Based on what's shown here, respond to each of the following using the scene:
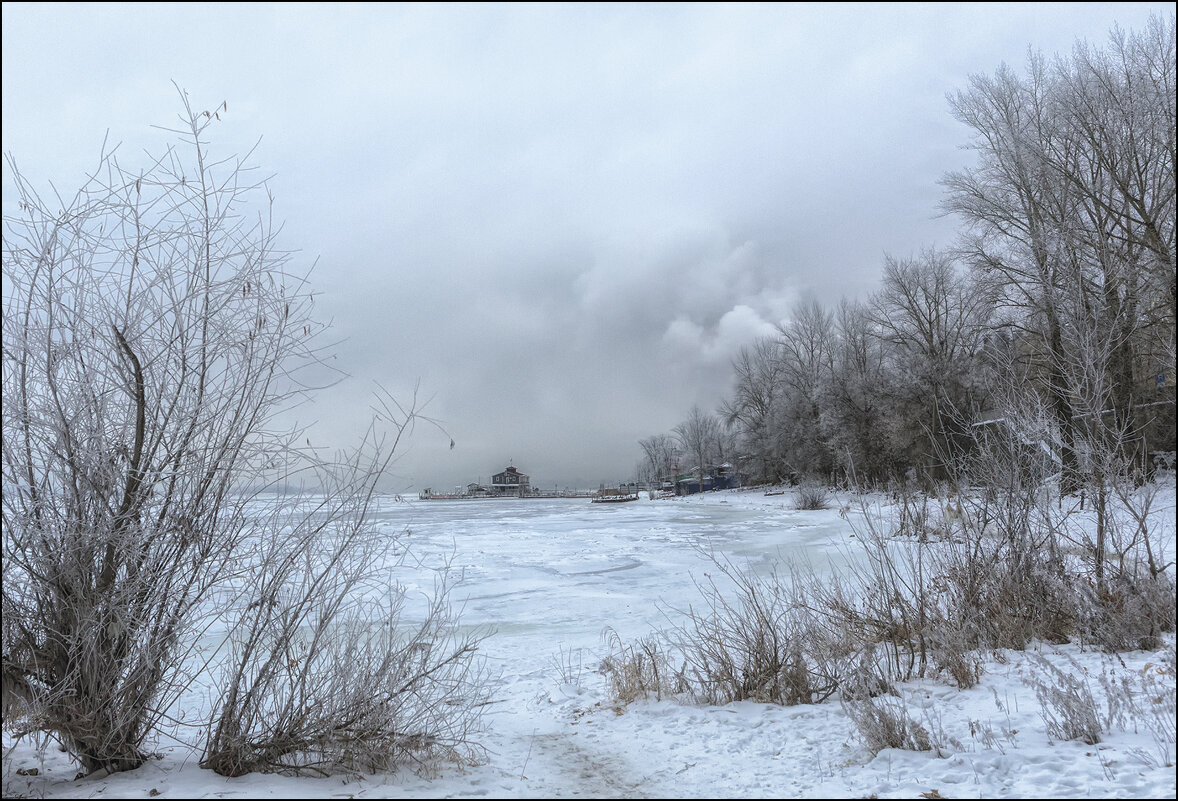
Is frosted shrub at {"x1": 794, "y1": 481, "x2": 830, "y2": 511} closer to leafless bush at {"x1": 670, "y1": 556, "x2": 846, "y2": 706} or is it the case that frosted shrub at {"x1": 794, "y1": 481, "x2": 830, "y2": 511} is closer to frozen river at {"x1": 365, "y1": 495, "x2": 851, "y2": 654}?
frozen river at {"x1": 365, "y1": 495, "x2": 851, "y2": 654}

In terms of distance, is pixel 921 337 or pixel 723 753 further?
pixel 921 337

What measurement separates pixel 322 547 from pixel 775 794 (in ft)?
11.2

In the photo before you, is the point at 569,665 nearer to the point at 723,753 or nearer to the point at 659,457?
the point at 723,753

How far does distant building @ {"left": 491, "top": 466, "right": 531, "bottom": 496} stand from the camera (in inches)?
3908

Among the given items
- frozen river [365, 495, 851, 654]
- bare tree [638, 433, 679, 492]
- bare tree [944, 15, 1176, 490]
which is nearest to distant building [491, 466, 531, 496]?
bare tree [638, 433, 679, 492]

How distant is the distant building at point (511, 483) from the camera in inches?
3908

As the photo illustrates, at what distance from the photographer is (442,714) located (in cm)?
473

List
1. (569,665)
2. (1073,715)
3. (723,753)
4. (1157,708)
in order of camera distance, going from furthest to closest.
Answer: (569,665), (723,753), (1073,715), (1157,708)

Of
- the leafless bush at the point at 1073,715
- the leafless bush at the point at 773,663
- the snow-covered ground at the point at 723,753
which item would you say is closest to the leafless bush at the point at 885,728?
the snow-covered ground at the point at 723,753

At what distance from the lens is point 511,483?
102125 mm

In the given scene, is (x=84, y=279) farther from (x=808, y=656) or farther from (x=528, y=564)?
(x=528, y=564)

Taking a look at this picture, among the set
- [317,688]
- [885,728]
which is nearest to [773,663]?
[885,728]

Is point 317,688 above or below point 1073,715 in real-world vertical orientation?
above

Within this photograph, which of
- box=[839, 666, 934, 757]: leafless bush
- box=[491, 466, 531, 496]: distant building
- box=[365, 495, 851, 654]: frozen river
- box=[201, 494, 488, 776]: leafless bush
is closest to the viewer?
box=[201, 494, 488, 776]: leafless bush
